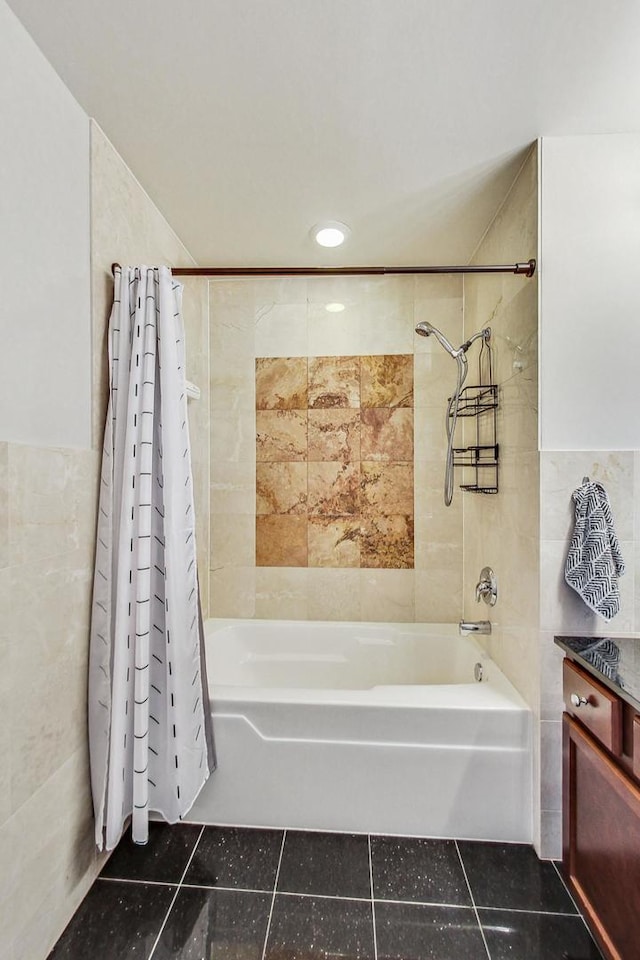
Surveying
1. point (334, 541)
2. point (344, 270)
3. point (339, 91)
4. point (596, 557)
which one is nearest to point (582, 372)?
point (596, 557)

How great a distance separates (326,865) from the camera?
1.64 meters

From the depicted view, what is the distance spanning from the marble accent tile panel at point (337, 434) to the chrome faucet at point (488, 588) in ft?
2.91

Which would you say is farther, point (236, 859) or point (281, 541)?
point (281, 541)

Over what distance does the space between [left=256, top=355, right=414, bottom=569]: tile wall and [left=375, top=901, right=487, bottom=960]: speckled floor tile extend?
56.1 inches

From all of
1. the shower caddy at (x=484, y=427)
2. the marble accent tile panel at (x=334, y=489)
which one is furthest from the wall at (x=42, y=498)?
the shower caddy at (x=484, y=427)

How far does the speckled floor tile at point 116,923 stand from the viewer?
134 centimetres

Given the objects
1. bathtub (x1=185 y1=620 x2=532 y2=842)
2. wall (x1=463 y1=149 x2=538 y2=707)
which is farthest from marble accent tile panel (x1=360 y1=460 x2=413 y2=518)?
bathtub (x1=185 y1=620 x2=532 y2=842)

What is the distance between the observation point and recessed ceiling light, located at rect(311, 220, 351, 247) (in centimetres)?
213

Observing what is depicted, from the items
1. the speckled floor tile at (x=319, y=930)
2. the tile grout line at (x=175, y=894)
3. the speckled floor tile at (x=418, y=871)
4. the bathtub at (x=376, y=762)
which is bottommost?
the speckled floor tile at (x=319, y=930)

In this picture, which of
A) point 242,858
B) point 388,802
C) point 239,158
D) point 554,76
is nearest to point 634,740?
point 388,802

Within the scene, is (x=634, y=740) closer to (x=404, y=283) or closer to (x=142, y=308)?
(x=142, y=308)

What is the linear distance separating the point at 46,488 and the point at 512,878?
1812mm

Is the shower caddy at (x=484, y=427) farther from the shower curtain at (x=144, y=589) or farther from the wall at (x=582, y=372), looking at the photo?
the shower curtain at (x=144, y=589)

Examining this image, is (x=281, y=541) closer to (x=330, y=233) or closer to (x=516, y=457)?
(x=516, y=457)
